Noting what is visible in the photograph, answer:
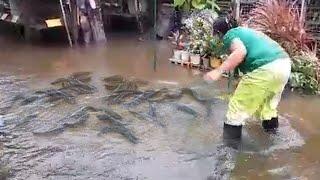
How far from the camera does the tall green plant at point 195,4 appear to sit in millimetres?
11352

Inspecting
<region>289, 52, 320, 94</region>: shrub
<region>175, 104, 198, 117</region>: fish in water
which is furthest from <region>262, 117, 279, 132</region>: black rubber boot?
<region>289, 52, 320, 94</region>: shrub

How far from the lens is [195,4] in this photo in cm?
1164

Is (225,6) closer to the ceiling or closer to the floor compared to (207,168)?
closer to the ceiling

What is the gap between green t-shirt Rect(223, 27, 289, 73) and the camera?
18.7 feet

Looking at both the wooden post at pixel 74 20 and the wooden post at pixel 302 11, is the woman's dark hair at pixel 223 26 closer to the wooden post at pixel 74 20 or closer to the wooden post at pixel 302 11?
the wooden post at pixel 302 11

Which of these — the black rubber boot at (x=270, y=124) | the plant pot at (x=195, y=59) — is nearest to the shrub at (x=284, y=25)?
the plant pot at (x=195, y=59)

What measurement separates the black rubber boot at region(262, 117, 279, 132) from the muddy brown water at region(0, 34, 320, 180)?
0.11 meters

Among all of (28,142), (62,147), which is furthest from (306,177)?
(28,142)

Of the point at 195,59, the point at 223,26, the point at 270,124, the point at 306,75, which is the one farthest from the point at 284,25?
the point at 223,26

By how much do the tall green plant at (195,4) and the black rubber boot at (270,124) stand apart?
5.34 m

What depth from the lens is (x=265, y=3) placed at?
9102 millimetres

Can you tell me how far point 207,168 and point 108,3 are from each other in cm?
933

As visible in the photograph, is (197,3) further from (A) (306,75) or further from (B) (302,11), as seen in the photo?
(A) (306,75)

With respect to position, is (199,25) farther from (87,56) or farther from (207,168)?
(207,168)
